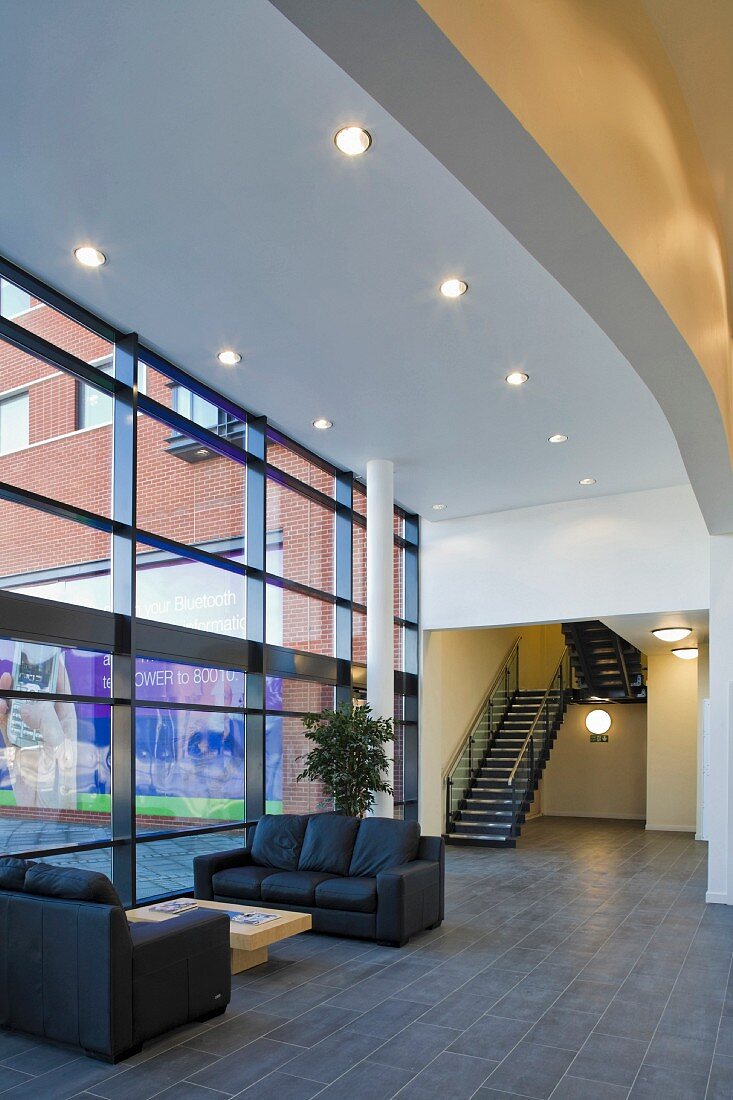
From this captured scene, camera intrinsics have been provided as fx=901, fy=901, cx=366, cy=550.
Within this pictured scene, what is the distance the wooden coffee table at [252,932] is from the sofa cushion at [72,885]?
→ 104 cm

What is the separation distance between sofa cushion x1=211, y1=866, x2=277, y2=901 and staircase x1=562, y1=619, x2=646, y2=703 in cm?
1073

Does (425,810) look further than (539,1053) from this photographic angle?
Yes

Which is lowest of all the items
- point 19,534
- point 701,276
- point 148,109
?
point 19,534

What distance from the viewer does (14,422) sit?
7.41m

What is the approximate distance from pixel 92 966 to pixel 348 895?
3.18 meters

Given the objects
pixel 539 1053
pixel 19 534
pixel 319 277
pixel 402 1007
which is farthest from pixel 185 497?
pixel 539 1053

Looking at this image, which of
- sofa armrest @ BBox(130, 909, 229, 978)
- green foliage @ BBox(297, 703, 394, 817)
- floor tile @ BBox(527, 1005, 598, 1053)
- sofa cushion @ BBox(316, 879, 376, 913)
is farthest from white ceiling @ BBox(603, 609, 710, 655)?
sofa armrest @ BBox(130, 909, 229, 978)

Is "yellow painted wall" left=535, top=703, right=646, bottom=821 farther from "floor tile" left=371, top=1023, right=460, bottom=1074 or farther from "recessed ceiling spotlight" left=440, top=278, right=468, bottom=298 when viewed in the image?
"floor tile" left=371, top=1023, right=460, bottom=1074

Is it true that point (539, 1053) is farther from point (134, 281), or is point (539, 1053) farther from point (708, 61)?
point (134, 281)

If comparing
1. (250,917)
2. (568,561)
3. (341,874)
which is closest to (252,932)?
(250,917)

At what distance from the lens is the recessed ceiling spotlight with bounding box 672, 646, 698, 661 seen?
1564cm

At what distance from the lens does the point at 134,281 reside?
7.37 metres

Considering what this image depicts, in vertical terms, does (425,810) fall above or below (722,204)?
below

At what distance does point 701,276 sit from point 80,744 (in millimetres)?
6154
